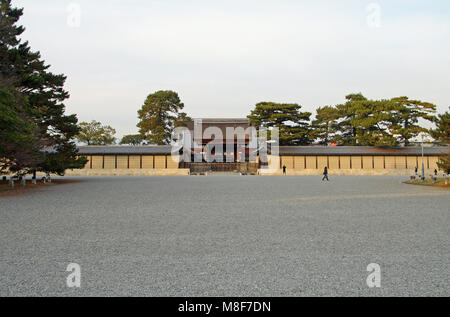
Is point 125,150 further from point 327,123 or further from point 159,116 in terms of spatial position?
point 327,123

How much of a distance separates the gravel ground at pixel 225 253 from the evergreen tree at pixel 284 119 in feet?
105

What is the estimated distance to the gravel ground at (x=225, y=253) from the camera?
312 cm

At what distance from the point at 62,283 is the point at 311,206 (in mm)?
7235

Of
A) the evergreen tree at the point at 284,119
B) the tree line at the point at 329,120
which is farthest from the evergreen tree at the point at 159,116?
the evergreen tree at the point at 284,119

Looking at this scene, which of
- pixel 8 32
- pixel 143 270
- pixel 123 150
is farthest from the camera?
pixel 123 150

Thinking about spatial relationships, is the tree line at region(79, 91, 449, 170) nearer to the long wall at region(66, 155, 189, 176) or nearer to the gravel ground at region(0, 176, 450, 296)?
the long wall at region(66, 155, 189, 176)

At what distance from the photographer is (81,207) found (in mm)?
9016

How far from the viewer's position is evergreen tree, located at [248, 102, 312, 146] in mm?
39197

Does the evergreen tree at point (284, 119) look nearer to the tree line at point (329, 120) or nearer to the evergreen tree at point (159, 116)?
the tree line at point (329, 120)

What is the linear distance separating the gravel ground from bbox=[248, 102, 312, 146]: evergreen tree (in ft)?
105

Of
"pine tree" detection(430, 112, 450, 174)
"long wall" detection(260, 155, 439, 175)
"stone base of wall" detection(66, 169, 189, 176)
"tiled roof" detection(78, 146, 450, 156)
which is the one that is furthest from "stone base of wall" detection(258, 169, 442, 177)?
"pine tree" detection(430, 112, 450, 174)
